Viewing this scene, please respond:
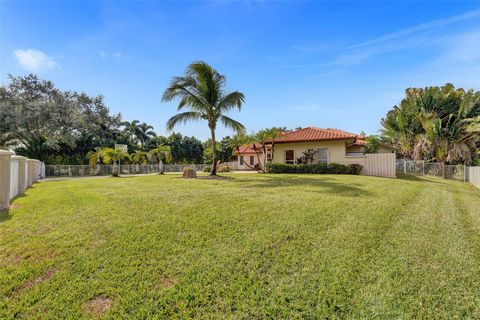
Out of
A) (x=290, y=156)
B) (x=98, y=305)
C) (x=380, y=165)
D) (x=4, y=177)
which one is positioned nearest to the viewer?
(x=98, y=305)

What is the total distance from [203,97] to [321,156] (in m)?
11.0

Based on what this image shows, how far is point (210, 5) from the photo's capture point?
9.77 meters

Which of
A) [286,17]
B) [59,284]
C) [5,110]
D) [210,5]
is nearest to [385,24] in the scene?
[286,17]

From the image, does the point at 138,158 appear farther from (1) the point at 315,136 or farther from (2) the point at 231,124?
(1) the point at 315,136

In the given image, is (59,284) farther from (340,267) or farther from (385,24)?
(385,24)

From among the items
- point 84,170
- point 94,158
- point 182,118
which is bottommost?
point 84,170

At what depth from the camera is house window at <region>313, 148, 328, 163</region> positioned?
20228 millimetres

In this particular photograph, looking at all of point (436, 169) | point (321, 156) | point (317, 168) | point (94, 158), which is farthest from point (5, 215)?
point (436, 169)

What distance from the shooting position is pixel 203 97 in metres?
15.5

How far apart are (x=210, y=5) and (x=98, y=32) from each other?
4590 mm

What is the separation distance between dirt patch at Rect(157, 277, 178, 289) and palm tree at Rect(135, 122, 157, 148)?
4511 cm

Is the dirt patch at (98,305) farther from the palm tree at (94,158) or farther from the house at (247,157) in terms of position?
the house at (247,157)

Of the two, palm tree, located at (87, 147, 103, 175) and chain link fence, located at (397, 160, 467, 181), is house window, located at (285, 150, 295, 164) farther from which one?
palm tree, located at (87, 147, 103, 175)

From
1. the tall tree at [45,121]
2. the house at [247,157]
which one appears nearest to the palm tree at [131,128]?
the tall tree at [45,121]
